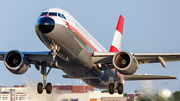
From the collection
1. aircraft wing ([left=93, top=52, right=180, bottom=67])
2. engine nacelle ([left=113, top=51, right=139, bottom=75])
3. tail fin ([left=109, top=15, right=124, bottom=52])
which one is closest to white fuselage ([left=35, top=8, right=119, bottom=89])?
aircraft wing ([left=93, top=52, right=180, bottom=67])

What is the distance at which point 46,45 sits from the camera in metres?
23.6

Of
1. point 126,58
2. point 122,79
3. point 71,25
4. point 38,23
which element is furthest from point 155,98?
point 38,23

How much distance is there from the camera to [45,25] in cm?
2177

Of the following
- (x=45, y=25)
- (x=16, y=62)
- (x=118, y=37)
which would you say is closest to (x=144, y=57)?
(x=45, y=25)

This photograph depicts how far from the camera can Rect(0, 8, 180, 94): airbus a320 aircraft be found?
2259cm

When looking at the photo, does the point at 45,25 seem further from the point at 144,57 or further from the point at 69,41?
the point at 144,57

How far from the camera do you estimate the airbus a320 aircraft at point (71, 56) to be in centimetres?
2259

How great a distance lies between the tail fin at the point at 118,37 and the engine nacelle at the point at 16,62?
12588 mm

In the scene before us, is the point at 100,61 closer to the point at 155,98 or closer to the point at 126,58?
the point at 126,58

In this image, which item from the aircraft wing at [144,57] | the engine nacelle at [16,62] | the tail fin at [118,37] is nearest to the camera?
the aircraft wing at [144,57]

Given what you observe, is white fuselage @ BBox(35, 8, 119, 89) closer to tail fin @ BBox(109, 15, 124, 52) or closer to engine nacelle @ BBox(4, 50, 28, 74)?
engine nacelle @ BBox(4, 50, 28, 74)

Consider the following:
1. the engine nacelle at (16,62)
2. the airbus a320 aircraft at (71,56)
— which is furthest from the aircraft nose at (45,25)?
the engine nacelle at (16,62)

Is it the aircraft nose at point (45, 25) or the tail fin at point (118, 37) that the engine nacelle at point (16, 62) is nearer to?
the aircraft nose at point (45, 25)

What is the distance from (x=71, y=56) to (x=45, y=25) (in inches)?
153
